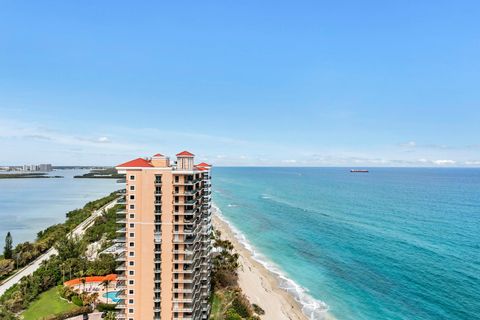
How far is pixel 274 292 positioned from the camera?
6200 cm

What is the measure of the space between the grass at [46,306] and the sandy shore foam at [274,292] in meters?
29.6

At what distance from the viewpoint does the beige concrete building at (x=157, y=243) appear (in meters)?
38.1

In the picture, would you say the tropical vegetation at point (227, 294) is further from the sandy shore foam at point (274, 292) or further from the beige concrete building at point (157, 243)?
the beige concrete building at point (157, 243)

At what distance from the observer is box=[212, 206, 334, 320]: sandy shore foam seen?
54.0 metres

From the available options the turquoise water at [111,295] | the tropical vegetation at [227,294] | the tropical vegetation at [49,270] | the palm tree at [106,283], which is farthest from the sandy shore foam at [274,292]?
the tropical vegetation at [49,270]

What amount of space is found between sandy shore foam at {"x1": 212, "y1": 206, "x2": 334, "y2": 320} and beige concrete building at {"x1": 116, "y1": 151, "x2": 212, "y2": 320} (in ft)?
64.1

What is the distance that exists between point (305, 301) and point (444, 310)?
22.4 metres

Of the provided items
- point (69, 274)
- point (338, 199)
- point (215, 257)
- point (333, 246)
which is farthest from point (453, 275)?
point (338, 199)

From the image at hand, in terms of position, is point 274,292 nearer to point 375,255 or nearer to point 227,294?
point 227,294

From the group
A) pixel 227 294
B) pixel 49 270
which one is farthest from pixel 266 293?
pixel 49 270

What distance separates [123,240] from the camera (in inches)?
1522

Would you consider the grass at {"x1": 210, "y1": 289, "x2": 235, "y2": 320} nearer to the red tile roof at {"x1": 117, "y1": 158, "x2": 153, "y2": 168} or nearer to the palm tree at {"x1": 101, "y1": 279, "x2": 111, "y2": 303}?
the palm tree at {"x1": 101, "y1": 279, "x2": 111, "y2": 303}

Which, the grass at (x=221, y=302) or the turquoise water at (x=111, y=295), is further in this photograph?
the turquoise water at (x=111, y=295)

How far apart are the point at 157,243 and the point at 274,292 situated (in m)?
32.5
